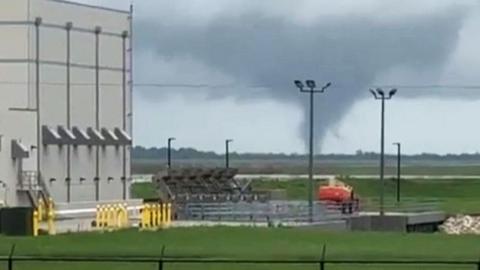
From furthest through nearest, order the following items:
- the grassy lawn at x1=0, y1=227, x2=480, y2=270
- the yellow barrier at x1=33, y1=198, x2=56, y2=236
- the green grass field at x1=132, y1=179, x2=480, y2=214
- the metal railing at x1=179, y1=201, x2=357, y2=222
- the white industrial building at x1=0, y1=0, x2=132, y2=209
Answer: the green grass field at x1=132, y1=179, x2=480, y2=214 < the white industrial building at x1=0, y1=0, x2=132, y2=209 < the metal railing at x1=179, y1=201, x2=357, y2=222 < the yellow barrier at x1=33, y1=198, x2=56, y2=236 < the grassy lawn at x1=0, y1=227, x2=480, y2=270

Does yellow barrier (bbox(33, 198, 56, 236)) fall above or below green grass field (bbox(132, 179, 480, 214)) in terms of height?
above

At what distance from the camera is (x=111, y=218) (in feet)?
247

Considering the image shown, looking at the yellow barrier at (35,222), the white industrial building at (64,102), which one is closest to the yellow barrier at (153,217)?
the yellow barrier at (35,222)

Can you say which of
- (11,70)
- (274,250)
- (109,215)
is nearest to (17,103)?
(11,70)

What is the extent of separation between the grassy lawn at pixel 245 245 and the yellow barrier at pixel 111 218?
4409 mm

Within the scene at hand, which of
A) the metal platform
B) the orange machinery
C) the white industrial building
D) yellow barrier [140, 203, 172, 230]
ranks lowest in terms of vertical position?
the metal platform

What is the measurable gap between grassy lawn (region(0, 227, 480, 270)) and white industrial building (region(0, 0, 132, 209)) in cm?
1843

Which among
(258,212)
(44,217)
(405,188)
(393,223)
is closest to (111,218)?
(44,217)

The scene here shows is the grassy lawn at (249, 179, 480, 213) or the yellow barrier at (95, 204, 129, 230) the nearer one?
the yellow barrier at (95, 204, 129, 230)

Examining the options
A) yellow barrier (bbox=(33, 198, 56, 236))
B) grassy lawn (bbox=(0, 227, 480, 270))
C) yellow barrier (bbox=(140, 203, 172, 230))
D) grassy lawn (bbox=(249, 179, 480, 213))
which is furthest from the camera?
grassy lawn (bbox=(249, 179, 480, 213))

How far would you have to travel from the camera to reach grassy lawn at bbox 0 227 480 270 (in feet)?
169

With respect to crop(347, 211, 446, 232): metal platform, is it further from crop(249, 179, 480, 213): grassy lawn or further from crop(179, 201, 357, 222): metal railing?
crop(249, 179, 480, 213): grassy lawn

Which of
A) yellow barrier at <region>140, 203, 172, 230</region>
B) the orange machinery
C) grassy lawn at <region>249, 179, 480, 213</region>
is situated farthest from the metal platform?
grassy lawn at <region>249, 179, 480, 213</region>

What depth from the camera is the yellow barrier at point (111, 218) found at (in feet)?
240
